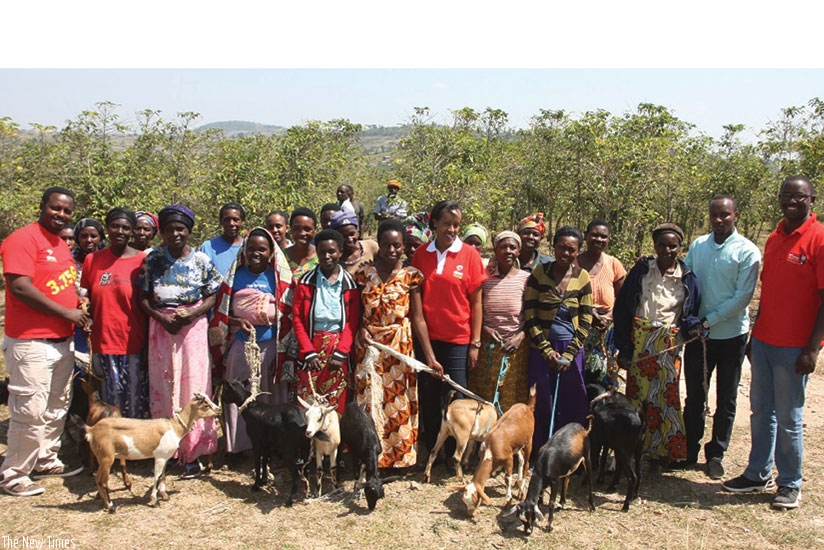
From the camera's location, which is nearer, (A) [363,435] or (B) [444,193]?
(A) [363,435]

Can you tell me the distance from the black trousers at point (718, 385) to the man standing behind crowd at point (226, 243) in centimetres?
381

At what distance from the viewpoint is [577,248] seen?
14.0 ft

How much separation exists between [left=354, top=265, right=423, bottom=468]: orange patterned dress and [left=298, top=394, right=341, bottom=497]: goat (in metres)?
0.39

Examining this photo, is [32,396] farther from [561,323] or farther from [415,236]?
[561,323]

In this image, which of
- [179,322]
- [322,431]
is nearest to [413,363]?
[322,431]

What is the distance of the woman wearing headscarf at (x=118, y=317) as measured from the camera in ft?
14.0

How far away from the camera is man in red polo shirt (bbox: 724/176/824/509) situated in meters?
3.93

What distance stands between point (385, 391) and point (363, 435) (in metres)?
0.52

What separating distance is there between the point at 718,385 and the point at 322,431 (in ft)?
10.2

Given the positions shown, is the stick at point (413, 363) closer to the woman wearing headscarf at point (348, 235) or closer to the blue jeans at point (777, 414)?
the woman wearing headscarf at point (348, 235)

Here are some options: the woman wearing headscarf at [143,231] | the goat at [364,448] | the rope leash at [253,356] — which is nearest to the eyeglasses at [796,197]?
the goat at [364,448]

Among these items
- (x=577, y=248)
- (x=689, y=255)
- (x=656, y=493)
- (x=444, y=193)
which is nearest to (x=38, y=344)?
(x=577, y=248)

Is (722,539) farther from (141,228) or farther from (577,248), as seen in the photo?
(141,228)

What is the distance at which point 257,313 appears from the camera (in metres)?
4.41
